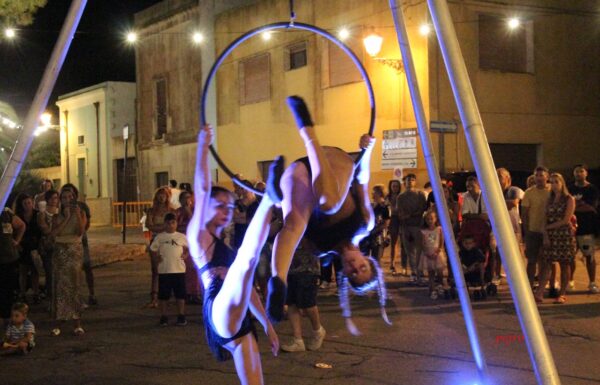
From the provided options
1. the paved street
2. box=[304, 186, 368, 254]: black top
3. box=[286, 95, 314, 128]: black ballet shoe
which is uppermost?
box=[286, 95, 314, 128]: black ballet shoe

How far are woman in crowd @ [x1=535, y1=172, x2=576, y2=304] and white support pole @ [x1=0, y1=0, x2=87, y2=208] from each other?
22.2 feet

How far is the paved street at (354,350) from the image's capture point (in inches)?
233

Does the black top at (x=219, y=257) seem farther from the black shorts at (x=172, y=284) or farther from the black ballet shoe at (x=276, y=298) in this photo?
the black shorts at (x=172, y=284)

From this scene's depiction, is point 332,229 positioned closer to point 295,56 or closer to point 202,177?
point 202,177

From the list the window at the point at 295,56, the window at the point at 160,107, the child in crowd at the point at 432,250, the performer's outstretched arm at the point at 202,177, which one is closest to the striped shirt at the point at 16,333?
the performer's outstretched arm at the point at 202,177

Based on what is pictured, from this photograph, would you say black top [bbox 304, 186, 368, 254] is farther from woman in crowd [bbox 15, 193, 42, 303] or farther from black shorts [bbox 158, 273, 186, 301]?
woman in crowd [bbox 15, 193, 42, 303]

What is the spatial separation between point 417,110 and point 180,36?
16.3 m

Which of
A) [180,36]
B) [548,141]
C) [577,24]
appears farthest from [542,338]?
[180,36]

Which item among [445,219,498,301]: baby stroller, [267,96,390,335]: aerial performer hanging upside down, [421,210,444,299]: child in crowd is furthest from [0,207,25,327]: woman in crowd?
[445,219,498,301]: baby stroller

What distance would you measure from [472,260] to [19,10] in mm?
10015

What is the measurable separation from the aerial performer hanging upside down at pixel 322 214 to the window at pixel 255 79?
1132 centimetres

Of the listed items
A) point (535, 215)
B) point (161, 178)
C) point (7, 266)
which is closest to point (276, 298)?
point (7, 266)

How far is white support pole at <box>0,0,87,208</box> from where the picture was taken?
4113 millimetres

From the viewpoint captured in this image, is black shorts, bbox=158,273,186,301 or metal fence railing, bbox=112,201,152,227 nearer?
black shorts, bbox=158,273,186,301
